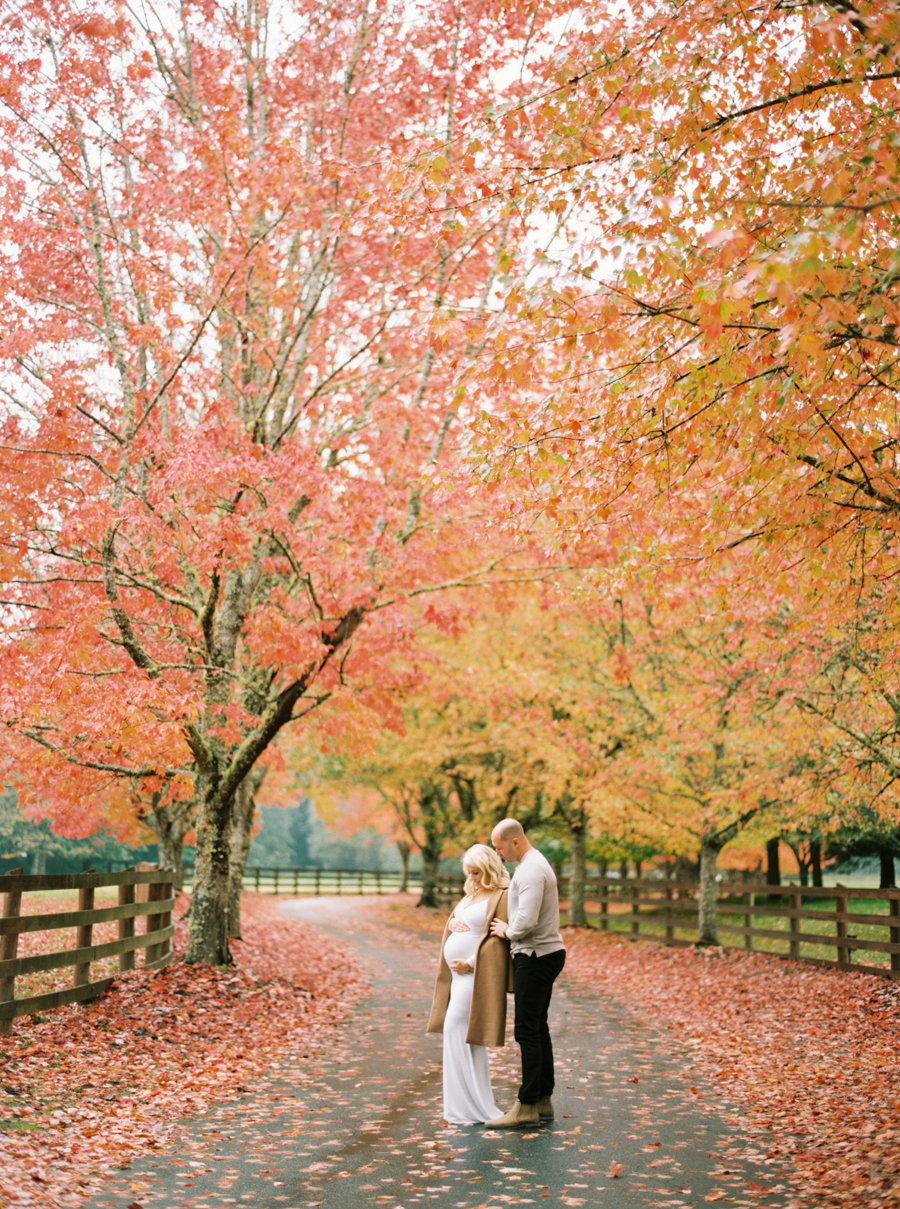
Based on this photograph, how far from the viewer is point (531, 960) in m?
7.07

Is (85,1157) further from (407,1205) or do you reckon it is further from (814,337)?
(814,337)

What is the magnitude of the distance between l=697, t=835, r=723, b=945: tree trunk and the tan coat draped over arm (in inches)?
492

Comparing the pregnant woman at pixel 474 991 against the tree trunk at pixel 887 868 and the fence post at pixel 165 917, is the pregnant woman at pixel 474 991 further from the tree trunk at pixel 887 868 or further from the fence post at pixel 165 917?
the tree trunk at pixel 887 868

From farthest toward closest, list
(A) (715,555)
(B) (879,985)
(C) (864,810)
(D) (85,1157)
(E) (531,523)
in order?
(C) (864,810) < (B) (879,985) < (E) (531,523) < (A) (715,555) < (D) (85,1157)

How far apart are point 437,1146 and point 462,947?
143cm

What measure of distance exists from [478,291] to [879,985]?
1091cm

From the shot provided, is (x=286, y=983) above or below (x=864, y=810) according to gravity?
below

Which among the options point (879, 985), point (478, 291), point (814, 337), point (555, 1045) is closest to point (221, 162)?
point (478, 291)

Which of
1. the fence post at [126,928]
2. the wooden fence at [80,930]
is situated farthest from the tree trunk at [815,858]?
the fence post at [126,928]

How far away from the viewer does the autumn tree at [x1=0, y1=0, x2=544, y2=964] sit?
10.9 meters

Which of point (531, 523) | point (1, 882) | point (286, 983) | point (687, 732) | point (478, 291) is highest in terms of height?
point (478, 291)

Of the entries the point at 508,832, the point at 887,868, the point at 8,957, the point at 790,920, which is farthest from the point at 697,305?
the point at 887,868

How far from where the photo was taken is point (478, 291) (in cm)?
1367

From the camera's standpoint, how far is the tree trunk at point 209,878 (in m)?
12.7
